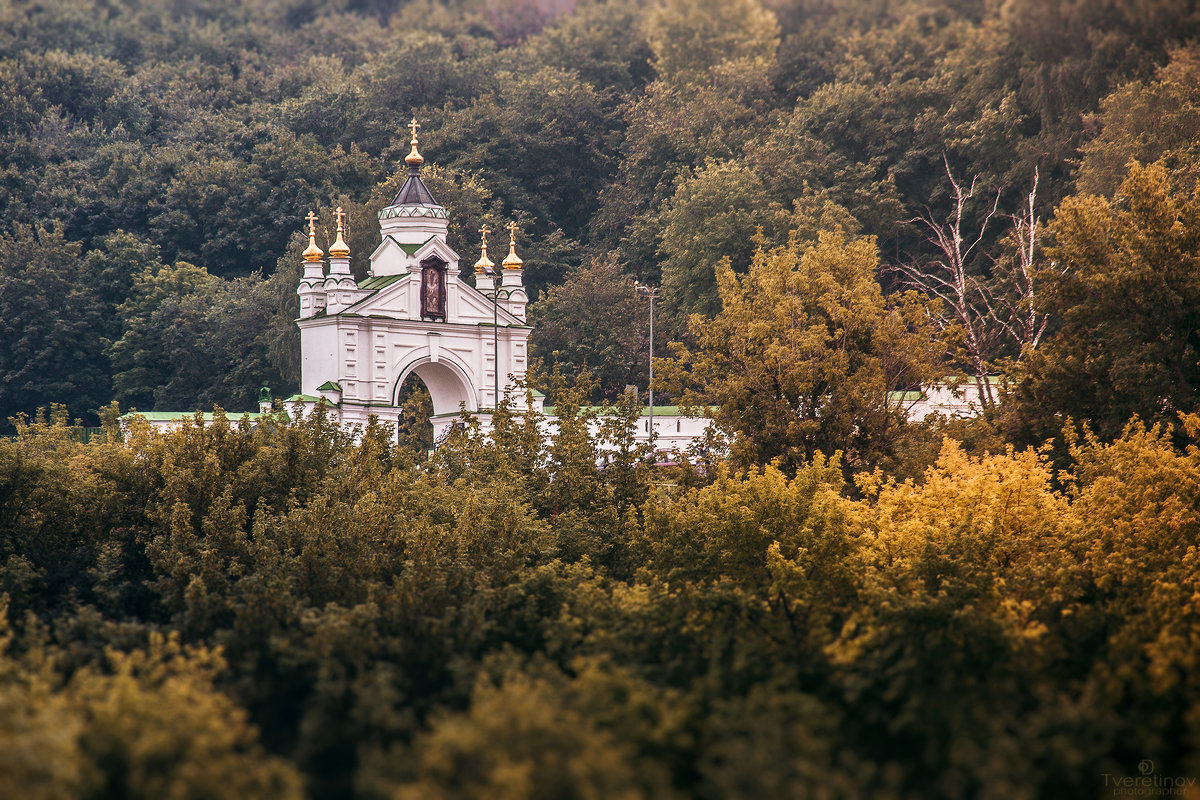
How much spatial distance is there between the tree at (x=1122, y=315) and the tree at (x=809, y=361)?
3.22 metres

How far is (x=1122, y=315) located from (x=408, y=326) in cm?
2381

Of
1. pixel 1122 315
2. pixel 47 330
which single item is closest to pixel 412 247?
pixel 1122 315

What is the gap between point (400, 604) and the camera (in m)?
21.3

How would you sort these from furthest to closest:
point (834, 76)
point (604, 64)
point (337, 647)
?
point (604, 64)
point (834, 76)
point (337, 647)

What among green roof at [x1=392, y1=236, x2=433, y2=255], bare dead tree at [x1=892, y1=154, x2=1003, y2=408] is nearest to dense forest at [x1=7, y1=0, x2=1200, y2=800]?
bare dead tree at [x1=892, y1=154, x2=1003, y2=408]

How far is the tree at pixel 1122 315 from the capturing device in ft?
109

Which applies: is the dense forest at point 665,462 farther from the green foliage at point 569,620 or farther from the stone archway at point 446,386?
the stone archway at point 446,386

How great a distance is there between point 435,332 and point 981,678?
109 feet

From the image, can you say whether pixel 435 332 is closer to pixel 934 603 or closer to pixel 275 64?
pixel 934 603

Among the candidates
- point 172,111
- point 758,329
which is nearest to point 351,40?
point 172,111

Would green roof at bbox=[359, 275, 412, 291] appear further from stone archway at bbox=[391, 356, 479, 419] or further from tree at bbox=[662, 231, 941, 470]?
tree at bbox=[662, 231, 941, 470]

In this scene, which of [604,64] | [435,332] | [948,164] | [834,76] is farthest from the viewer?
[604,64]

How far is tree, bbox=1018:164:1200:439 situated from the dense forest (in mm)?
124

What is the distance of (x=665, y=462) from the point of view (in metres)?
53.5
